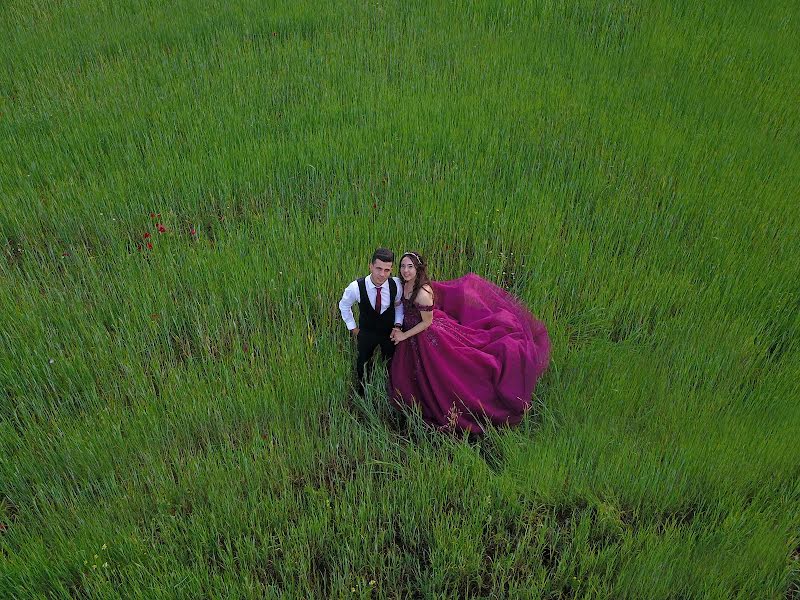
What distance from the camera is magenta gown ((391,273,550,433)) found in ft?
11.7

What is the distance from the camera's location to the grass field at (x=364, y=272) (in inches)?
116

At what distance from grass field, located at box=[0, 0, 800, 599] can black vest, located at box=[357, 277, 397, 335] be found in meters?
0.37

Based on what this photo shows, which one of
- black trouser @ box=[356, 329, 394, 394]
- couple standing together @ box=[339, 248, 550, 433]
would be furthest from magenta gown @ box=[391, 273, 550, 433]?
black trouser @ box=[356, 329, 394, 394]

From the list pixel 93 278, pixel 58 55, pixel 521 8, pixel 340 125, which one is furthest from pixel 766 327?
pixel 58 55

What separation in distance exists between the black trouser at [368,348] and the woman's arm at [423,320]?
6.4 inches

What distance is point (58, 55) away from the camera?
23.3 feet

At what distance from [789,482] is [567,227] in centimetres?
229

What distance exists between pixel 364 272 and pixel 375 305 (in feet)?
3.18

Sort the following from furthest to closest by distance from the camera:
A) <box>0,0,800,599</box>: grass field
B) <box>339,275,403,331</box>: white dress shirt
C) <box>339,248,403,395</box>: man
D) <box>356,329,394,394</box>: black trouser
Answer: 1. <box>356,329,394,394</box>: black trouser
2. <box>339,275,403,331</box>: white dress shirt
3. <box>339,248,403,395</box>: man
4. <box>0,0,800,599</box>: grass field

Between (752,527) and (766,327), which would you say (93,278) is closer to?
(752,527)

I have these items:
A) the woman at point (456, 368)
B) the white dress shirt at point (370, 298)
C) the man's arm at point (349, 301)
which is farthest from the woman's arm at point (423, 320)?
the man's arm at point (349, 301)

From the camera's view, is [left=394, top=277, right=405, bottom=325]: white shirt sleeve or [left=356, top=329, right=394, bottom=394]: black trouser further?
[left=356, top=329, right=394, bottom=394]: black trouser

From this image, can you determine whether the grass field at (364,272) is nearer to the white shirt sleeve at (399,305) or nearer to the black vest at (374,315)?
the black vest at (374,315)

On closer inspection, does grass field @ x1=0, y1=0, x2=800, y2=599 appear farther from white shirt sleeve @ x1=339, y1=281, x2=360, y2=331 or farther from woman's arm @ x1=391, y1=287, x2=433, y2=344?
woman's arm @ x1=391, y1=287, x2=433, y2=344
